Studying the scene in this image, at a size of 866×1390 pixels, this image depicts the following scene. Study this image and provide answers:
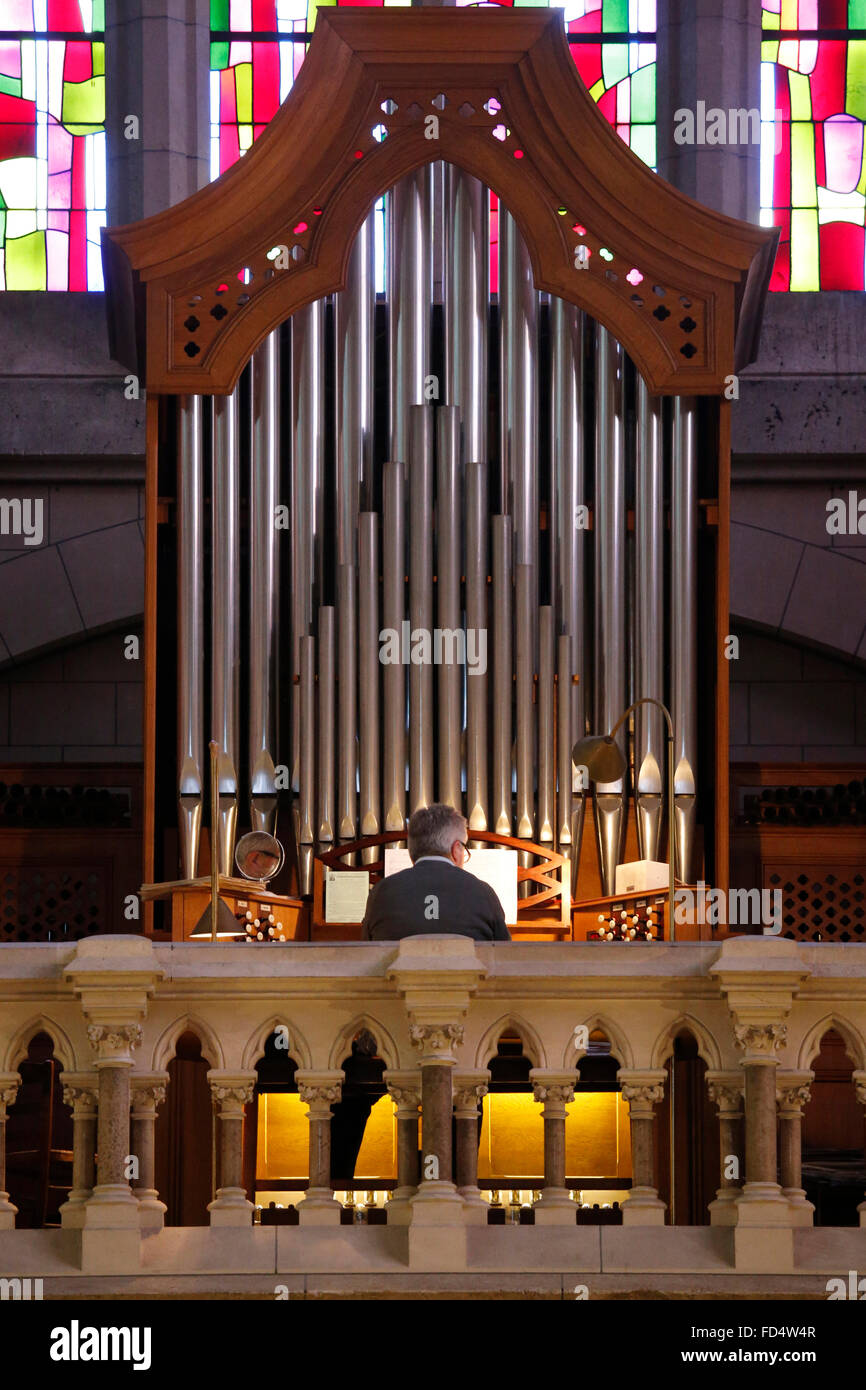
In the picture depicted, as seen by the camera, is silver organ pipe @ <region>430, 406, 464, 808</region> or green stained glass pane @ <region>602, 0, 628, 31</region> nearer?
→ silver organ pipe @ <region>430, 406, 464, 808</region>

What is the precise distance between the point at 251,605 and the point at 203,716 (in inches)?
20.9

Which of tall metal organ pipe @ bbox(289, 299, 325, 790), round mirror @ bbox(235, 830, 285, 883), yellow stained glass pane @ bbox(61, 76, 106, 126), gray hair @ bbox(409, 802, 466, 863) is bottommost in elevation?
gray hair @ bbox(409, 802, 466, 863)

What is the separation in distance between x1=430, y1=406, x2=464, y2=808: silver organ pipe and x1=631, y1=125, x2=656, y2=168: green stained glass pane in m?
2.92

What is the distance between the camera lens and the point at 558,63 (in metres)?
9.94

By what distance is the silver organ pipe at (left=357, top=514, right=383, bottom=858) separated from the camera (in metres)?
9.55

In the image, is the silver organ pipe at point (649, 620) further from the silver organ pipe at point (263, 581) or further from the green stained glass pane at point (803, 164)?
the green stained glass pane at point (803, 164)

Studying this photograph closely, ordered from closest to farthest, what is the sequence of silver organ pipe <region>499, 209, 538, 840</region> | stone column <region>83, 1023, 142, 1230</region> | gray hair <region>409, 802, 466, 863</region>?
stone column <region>83, 1023, 142, 1230</region> < gray hair <region>409, 802, 466, 863</region> < silver organ pipe <region>499, 209, 538, 840</region>

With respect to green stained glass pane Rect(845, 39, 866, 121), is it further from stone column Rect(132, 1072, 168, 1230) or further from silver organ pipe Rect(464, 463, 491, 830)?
stone column Rect(132, 1072, 168, 1230)

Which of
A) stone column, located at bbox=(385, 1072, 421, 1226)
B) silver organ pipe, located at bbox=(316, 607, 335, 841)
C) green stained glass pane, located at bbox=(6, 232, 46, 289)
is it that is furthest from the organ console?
stone column, located at bbox=(385, 1072, 421, 1226)

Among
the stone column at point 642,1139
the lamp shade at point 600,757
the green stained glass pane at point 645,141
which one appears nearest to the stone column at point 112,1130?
the stone column at point 642,1139

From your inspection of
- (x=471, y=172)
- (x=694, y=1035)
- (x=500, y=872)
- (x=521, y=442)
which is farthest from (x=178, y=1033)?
(x=471, y=172)

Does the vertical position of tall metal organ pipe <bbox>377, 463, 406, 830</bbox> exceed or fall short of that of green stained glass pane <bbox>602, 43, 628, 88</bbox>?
it falls short

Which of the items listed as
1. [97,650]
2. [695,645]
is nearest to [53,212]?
[97,650]
